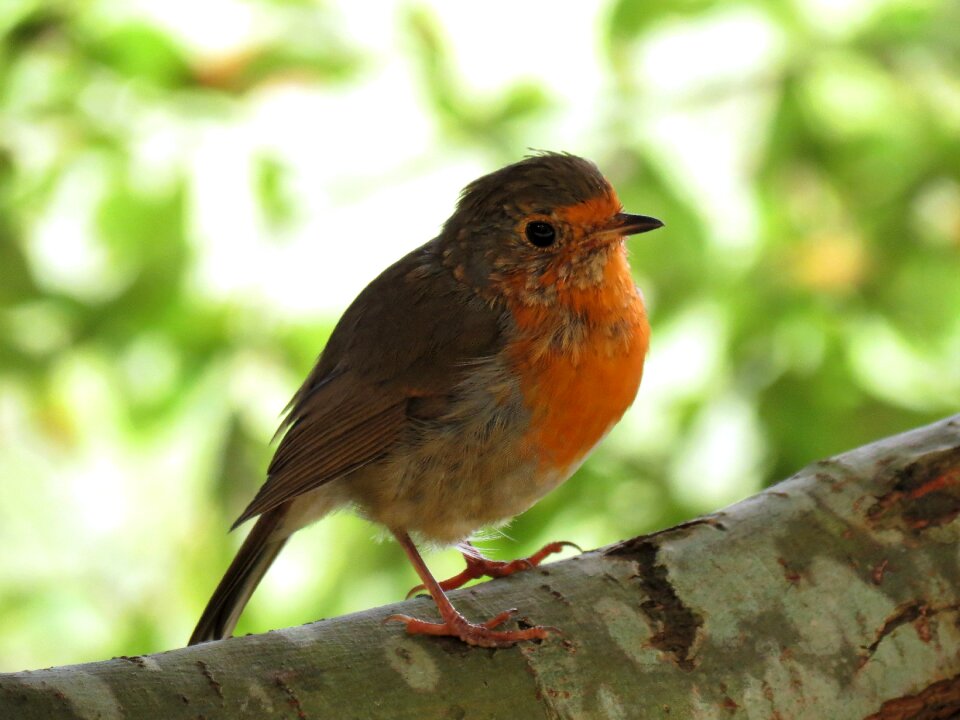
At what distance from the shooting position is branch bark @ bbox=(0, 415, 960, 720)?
1863 millimetres

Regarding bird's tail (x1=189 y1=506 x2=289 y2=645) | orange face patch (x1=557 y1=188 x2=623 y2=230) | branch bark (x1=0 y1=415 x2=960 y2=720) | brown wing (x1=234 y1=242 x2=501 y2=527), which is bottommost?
branch bark (x1=0 y1=415 x2=960 y2=720)

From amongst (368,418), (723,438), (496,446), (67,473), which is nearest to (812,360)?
(723,438)

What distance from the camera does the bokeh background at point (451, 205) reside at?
11.6 feet

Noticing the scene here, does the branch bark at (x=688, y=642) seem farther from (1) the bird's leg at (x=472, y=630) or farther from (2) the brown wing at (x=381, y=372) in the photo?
(2) the brown wing at (x=381, y=372)

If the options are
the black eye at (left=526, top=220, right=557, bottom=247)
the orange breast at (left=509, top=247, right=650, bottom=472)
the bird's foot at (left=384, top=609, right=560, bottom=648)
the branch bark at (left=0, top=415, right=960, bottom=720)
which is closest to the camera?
the branch bark at (left=0, top=415, right=960, bottom=720)

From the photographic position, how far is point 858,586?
233 centimetres

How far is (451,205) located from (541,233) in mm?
713

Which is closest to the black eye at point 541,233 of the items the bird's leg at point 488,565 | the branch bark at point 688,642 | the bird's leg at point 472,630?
the bird's leg at point 488,565

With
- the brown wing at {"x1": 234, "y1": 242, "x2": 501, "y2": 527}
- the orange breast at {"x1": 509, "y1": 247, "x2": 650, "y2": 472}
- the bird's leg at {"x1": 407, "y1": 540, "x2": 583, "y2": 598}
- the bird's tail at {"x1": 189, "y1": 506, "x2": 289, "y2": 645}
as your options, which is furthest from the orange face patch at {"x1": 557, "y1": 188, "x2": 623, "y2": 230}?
the bird's tail at {"x1": 189, "y1": 506, "x2": 289, "y2": 645}

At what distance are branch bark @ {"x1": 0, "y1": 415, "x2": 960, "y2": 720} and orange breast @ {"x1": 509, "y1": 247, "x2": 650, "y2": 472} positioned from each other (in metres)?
0.57

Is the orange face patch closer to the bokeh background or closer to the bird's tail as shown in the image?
the bokeh background

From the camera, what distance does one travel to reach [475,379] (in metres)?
3.00

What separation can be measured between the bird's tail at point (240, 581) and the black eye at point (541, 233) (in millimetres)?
1062

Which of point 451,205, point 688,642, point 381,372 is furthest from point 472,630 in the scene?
point 451,205
